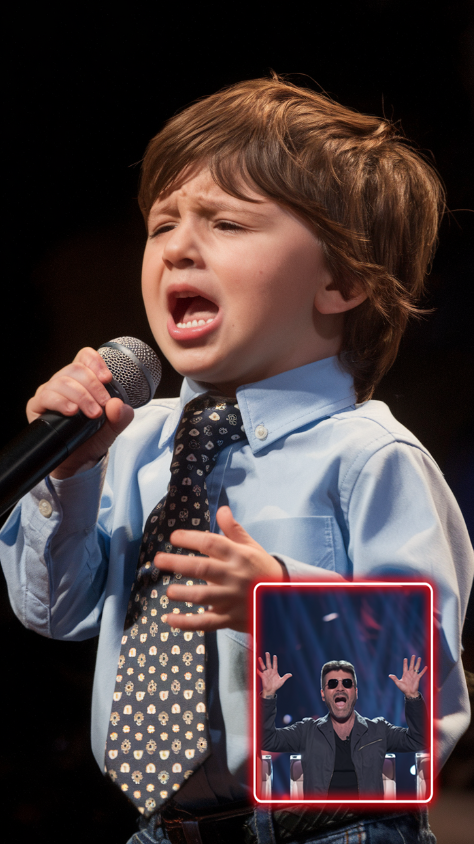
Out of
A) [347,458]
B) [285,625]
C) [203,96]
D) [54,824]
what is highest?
[203,96]

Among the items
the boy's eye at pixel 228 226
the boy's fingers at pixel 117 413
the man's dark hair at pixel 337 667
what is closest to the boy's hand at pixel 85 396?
the boy's fingers at pixel 117 413

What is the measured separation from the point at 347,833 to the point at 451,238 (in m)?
0.76

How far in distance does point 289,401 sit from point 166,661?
1.07 ft

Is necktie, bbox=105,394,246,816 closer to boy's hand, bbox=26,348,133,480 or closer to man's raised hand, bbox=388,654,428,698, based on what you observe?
boy's hand, bbox=26,348,133,480

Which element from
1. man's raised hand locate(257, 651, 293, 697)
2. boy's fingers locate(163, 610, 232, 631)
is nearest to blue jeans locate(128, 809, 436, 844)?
man's raised hand locate(257, 651, 293, 697)

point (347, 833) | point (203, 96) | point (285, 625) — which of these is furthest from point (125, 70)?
point (347, 833)

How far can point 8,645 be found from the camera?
3.76ft

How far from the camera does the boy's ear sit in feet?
2.87

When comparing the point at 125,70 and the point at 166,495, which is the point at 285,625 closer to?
the point at 166,495

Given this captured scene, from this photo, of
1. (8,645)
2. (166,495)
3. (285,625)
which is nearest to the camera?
(285,625)

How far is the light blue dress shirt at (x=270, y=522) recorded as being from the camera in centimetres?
77

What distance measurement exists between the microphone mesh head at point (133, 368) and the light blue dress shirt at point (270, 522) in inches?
3.7

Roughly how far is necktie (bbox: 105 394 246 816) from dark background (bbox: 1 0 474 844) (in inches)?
11.8

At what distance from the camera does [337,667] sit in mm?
756
